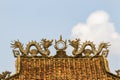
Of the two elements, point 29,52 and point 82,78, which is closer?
point 82,78

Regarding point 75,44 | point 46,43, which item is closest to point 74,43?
point 75,44

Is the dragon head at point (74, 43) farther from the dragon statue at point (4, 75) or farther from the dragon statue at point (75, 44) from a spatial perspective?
the dragon statue at point (4, 75)

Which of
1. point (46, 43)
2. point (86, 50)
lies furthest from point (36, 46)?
point (86, 50)

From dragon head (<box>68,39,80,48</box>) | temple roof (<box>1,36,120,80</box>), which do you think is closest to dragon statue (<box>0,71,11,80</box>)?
temple roof (<box>1,36,120,80</box>)

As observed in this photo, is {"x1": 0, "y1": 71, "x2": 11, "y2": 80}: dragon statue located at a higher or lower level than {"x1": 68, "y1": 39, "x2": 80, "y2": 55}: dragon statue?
lower

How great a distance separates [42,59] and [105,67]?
2401 millimetres

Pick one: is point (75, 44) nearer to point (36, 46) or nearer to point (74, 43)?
point (74, 43)

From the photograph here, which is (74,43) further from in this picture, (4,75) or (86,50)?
(4,75)

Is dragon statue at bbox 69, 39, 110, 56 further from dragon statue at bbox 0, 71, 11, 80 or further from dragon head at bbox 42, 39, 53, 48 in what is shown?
dragon statue at bbox 0, 71, 11, 80

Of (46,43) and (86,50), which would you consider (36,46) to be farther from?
(86,50)

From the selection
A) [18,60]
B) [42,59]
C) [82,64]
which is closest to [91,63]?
[82,64]

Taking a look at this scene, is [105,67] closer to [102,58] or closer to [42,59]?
[102,58]

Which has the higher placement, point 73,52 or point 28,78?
point 73,52

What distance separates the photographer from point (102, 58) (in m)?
13.9
